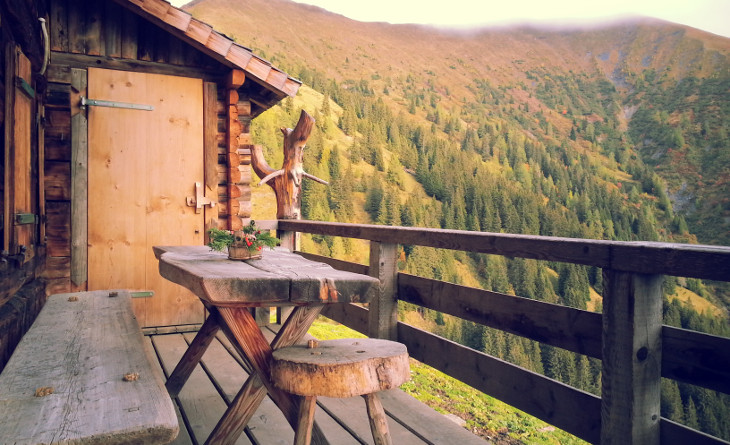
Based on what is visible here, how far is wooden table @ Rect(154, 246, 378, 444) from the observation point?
79.7 inches

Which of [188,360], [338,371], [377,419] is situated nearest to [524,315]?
[377,419]

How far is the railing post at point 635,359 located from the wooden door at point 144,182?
396cm

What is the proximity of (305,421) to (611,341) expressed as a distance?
3.86 ft

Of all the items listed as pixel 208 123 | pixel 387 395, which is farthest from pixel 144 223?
pixel 387 395

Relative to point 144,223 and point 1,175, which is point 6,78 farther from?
point 144,223

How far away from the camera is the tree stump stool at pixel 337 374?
191 cm

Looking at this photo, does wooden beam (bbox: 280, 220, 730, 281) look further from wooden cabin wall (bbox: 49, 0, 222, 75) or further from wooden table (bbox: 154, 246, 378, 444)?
wooden cabin wall (bbox: 49, 0, 222, 75)

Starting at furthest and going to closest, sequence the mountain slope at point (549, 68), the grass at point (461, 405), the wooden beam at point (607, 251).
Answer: the mountain slope at point (549, 68)
the grass at point (461, 405)
the wooden beam at point (607, 251)

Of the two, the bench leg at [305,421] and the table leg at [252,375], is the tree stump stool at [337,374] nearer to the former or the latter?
the bench leg at [305,421]

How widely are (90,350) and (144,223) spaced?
317cm

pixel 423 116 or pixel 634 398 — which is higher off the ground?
pixel 423 116

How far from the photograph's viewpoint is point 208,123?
5.09m

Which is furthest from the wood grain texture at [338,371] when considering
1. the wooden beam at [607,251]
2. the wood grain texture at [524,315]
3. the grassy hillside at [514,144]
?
the grassy hillside at [514,144]

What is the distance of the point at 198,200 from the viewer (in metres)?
5.00
